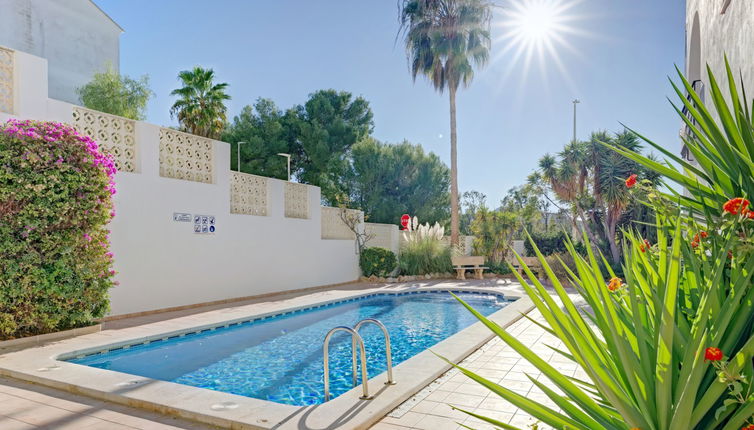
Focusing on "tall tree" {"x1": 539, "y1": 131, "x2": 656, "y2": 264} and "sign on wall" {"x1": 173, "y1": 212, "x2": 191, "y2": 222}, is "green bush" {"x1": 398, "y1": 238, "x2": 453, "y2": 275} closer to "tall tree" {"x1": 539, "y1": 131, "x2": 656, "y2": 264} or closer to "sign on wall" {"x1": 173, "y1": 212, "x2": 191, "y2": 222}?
"tall tree" {"x1": 539, "y1": 131, "x2": 656, "y2": 264}

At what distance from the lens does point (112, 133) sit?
8.41 m

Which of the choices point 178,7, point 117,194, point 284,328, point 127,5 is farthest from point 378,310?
point 127,5

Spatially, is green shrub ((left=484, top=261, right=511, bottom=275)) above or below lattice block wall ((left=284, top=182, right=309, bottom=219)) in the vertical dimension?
below

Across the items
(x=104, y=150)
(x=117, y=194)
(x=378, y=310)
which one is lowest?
(x=378, y=310)

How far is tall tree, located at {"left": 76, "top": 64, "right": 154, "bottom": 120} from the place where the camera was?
1739 cm

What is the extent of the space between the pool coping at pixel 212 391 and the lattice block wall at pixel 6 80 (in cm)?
347

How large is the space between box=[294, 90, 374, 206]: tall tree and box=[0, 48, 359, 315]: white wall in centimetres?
1265

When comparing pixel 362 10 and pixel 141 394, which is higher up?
pixel 362 10

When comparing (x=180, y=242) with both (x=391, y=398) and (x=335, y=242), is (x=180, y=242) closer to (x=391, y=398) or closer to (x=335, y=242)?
(x=335, y=242)

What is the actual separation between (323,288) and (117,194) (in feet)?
21.2

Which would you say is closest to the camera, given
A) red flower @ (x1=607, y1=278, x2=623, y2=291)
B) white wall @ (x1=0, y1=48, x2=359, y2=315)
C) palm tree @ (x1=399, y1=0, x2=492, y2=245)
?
red flower @ (x1=607, y1=278, x2=623, y2=291)

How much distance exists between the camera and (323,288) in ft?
44.1

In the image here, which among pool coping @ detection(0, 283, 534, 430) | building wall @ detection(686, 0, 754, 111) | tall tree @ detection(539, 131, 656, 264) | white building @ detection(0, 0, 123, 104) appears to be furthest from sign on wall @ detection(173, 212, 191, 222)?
tall tree @ detection(539, 131, 656, 264)

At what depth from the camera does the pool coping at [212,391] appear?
3.42m
